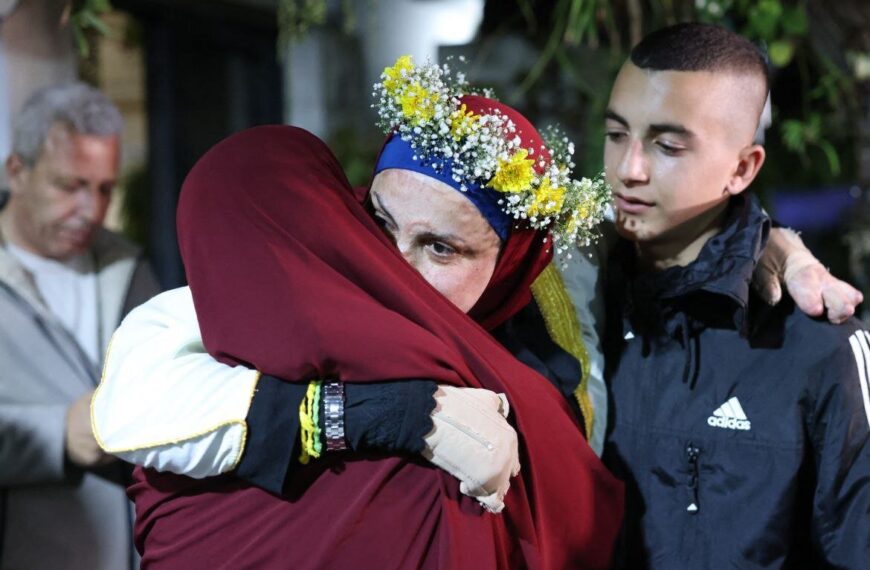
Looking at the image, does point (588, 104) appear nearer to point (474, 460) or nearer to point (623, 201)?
point (623, 201)

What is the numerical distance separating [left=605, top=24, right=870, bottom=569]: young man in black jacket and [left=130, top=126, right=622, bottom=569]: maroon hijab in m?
0.52

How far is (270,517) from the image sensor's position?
1.50 meters

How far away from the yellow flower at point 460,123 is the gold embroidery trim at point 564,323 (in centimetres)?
45

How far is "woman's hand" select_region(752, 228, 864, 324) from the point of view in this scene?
78.7 inches

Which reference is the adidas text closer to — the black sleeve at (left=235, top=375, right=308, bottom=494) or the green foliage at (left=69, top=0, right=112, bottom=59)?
the black sleeve at (left=235, top=375, right=308, bottom=494)

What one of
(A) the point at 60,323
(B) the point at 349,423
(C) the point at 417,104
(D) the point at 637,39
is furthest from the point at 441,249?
(D) the point at 637,39

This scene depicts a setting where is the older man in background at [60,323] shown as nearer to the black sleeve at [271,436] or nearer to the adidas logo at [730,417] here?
the black sleeve at [271,436]

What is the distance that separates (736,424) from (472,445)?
0.76 metres

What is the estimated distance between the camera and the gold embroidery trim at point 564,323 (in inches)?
76.7

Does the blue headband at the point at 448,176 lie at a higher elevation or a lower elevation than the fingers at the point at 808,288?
higher

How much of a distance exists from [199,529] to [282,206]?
0.47m

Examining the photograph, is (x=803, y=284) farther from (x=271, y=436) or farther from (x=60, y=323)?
(x=60, y=323)

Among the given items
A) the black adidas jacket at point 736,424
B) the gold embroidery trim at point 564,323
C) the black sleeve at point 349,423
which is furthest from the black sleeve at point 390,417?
the black adidas jacket at point 736,424

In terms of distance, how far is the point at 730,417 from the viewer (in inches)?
79.8
